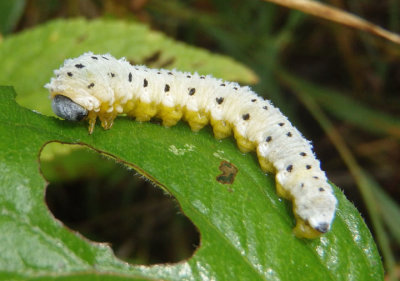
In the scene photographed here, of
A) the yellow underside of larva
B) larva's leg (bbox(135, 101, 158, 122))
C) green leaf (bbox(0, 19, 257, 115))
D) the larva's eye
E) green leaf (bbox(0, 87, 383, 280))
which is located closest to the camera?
green leaf (bbox(0, 87, 383, 280))

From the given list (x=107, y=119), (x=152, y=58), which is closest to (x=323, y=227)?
(x=107, y=119)

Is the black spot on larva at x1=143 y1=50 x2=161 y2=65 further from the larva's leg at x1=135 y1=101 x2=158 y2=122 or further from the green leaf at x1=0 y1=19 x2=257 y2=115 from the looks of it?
the larva's leg at x1=135 y1=101 x2=158 y2=122

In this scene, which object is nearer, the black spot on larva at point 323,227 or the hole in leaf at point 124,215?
the black spot on larva at point 323,227

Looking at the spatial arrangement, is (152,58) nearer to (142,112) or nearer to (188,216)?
(142,112)

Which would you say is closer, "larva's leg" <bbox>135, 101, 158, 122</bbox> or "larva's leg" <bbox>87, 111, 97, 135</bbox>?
"larva's leg" <bbox>87, 111, 97, 135</bbox>

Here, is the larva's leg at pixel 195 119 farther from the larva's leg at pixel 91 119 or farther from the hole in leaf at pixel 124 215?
the hole in leaf at pixel 124 215

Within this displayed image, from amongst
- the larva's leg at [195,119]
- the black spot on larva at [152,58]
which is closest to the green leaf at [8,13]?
the black spot on larva at [152,58]

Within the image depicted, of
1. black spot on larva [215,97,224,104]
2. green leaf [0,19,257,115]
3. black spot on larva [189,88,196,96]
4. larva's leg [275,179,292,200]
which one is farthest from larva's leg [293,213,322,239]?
green leaf [0,19,257,115]
